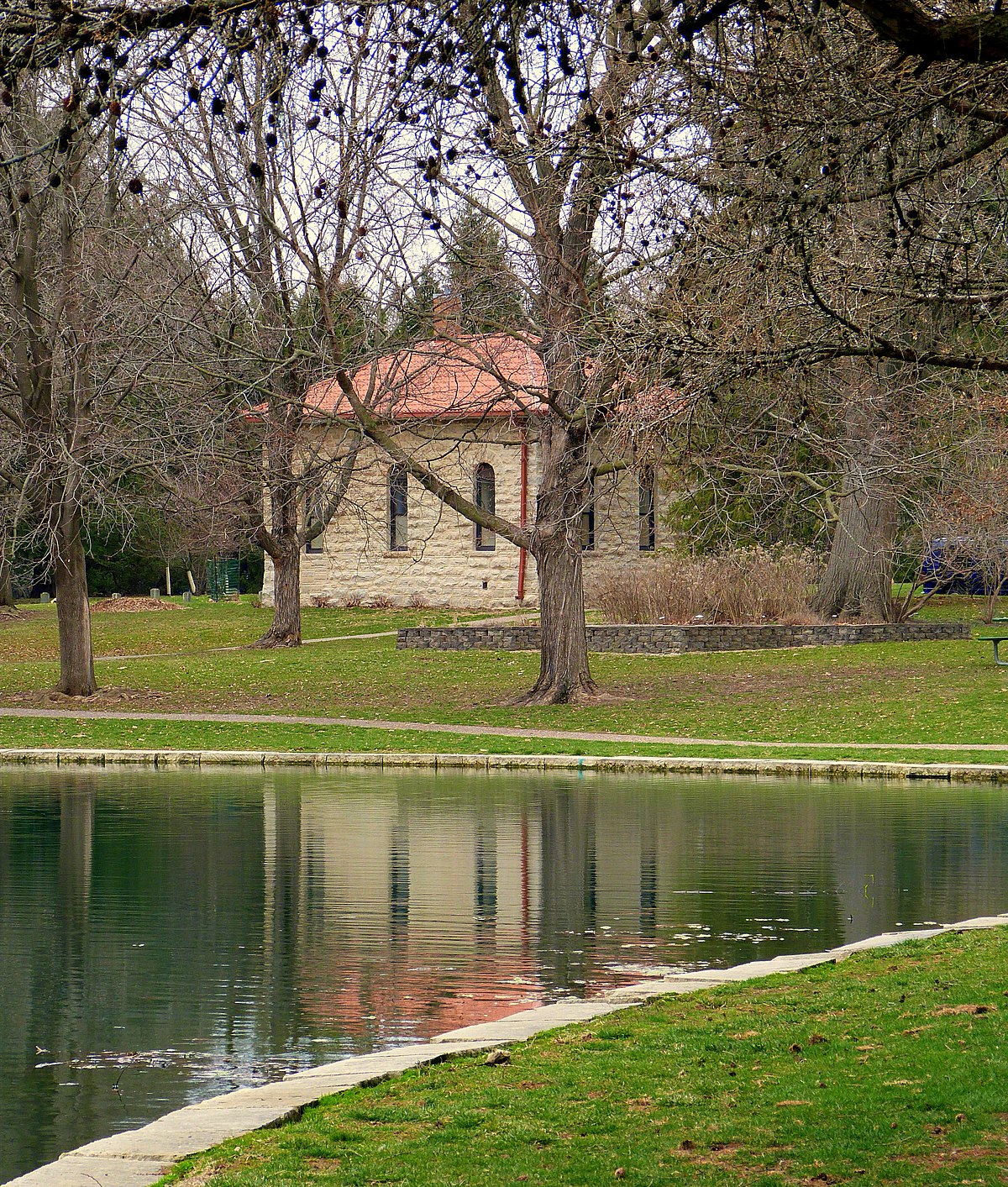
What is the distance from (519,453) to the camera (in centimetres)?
4619

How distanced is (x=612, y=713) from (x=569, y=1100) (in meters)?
20.4

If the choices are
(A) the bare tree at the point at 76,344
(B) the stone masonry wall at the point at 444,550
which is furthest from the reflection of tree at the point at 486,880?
(B) the stone masonry wall at the point at 444,550

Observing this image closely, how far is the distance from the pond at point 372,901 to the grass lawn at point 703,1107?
1.25 m

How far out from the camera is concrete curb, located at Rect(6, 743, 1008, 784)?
20484 millimetres

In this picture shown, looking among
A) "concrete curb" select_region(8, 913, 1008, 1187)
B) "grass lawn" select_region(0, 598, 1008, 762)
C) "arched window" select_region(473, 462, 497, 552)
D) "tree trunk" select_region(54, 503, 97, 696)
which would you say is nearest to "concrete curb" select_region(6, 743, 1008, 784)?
"grass lawn" select_region(0, 598, 1008, 762)

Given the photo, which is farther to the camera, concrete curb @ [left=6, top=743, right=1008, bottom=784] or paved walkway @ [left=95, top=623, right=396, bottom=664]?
paved walkway @ [left=95, top=623, right=396, bottom=664]

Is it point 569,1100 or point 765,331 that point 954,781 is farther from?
point 569,1100

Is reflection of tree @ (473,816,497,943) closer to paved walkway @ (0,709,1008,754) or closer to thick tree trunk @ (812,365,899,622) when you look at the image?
paved walkway @ (0,709,1008,754)

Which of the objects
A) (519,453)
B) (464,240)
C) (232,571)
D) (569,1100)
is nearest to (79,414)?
(464,240)

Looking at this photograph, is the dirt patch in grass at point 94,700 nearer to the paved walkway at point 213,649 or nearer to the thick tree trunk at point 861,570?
the paved walkway at point 213,649

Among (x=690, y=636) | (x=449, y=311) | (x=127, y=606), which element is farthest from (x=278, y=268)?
(x=127, y=606)

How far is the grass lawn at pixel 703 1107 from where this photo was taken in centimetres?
604

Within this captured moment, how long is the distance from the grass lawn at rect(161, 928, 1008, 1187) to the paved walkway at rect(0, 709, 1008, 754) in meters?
14.3

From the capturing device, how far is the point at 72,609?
29.9 m
